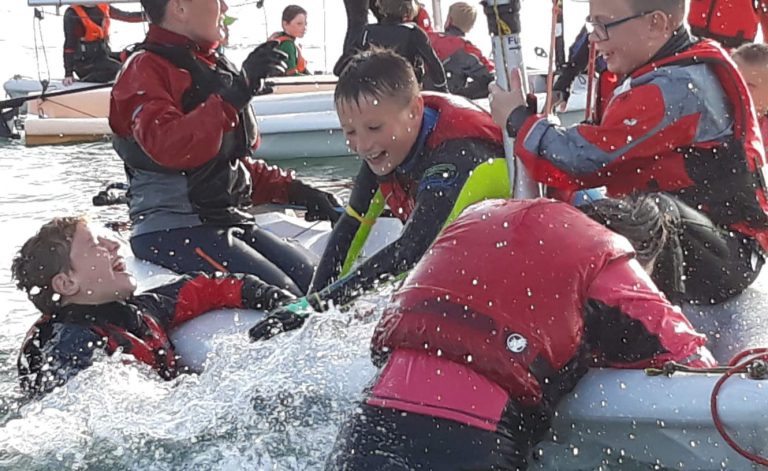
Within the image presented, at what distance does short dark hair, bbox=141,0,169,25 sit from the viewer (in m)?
3.50

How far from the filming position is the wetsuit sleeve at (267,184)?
4.18 meters

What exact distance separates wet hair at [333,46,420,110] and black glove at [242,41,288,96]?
0.70m

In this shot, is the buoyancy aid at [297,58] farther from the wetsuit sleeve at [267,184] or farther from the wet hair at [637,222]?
the wet hair at [637,222]

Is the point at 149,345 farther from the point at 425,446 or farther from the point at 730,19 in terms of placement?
the point at 730,19

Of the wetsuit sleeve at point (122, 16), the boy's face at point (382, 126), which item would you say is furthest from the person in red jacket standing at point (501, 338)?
the wetsuit sleeve at point (122, 16)

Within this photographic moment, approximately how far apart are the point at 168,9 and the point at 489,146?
1.27 meters

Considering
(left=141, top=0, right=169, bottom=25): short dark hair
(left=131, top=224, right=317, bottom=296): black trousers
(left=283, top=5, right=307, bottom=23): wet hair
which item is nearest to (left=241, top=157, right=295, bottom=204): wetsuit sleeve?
(left=131, top=224, right=317, bottom=296): black trousers

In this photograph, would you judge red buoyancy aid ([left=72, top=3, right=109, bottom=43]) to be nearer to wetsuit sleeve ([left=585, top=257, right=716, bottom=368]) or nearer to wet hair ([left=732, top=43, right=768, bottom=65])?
wet hair ([left=732, top=43, right=768, bottom=65])

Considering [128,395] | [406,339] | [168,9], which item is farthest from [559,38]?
[406,339]

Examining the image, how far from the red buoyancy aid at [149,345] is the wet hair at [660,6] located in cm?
→ 156

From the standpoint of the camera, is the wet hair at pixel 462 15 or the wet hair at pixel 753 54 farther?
the wet hair at pixel 462 15

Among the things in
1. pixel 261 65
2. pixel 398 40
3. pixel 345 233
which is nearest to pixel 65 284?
pixel 345 233

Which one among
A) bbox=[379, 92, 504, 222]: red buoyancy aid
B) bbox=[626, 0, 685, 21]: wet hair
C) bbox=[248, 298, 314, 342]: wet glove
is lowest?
bbox=[248, 298, 314, 342]: wet glove

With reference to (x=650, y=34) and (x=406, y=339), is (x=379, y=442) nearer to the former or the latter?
(x=406, y=339)
